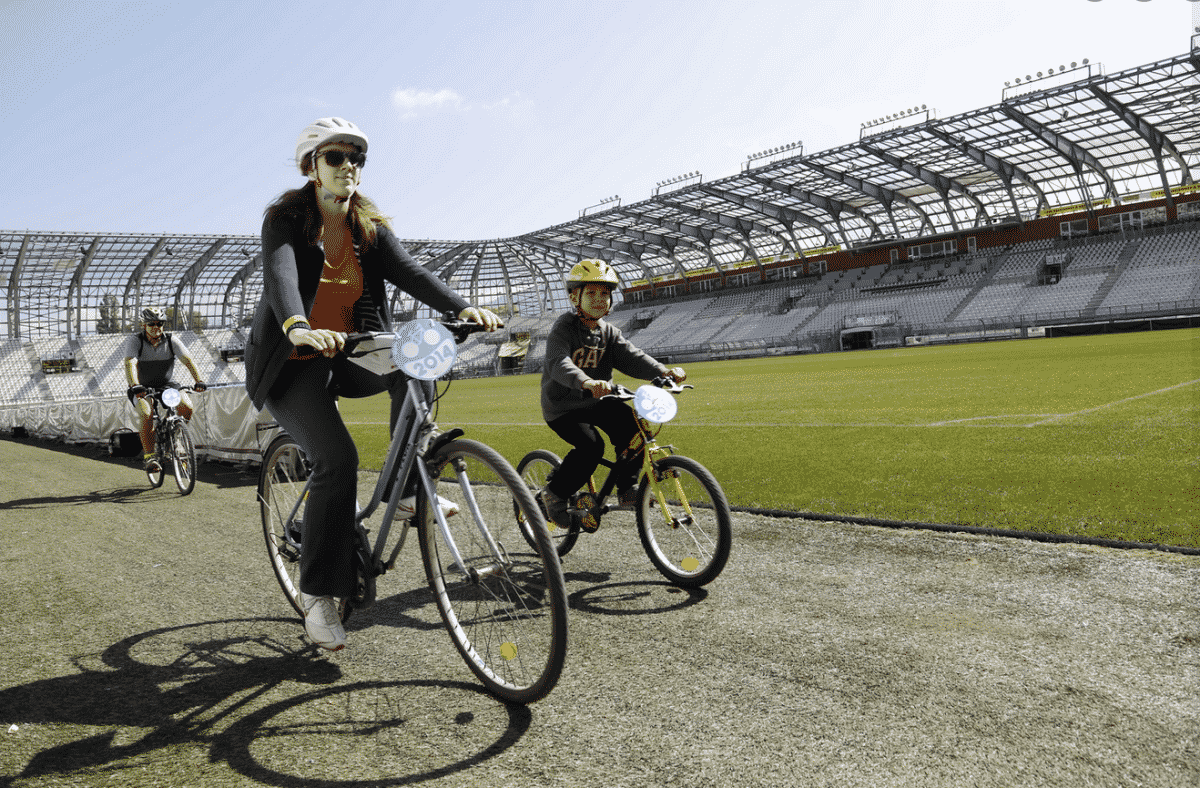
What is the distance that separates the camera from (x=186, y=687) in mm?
3172

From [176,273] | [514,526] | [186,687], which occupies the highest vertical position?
[176,273]

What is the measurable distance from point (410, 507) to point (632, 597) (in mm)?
1468

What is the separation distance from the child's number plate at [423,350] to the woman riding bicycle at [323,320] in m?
0.12

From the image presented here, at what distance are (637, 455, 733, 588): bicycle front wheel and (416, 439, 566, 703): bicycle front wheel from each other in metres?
1.49

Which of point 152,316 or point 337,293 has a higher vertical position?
point 152,316

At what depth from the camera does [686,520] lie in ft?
14.0

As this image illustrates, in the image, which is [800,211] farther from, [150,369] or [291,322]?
[291,322]

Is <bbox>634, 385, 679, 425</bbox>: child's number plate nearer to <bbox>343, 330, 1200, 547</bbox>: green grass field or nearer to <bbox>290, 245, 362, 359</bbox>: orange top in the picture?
<bbox>290, 245, 362, 359</bbox>: orange top

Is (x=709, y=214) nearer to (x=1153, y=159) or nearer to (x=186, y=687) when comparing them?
(x=1153, y=159)

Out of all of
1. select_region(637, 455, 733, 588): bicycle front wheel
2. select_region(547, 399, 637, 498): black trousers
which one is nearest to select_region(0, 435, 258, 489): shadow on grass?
select_region(547, 399, 637, 498): black trousers

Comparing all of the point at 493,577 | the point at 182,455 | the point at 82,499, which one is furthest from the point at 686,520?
the point at 82,499

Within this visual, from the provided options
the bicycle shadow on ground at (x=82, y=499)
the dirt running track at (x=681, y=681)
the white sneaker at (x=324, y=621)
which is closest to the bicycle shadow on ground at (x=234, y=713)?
the dirt running track at (x=681, y=681)

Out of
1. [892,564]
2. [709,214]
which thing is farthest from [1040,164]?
[892,564]

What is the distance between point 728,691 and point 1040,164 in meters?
55.0
